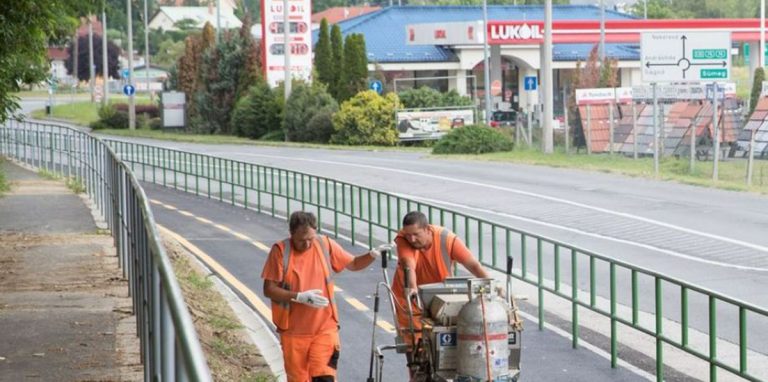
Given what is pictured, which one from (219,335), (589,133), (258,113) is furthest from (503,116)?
(219,335)

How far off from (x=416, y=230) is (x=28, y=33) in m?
8.79

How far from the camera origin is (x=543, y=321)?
16438mm

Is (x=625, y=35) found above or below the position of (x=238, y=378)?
above

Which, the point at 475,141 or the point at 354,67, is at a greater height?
the point at 354,67

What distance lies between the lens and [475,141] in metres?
48.1

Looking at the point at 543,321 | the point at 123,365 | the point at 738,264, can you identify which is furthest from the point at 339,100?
the point at 123,365

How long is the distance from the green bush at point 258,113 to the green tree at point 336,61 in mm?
2939

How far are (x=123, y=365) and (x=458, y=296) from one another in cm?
310

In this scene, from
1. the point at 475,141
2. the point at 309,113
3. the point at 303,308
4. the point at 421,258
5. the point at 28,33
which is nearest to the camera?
the point at 303,308

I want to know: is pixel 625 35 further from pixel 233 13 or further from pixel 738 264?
pixel 233 13

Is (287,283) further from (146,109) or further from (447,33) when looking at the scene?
(146,109)

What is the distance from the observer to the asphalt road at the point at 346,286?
1380cm

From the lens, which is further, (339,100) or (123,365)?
(339,100)

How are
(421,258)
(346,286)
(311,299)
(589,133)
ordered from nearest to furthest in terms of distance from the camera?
(311,299)
(421,258)
(346,286)
(589,133)
